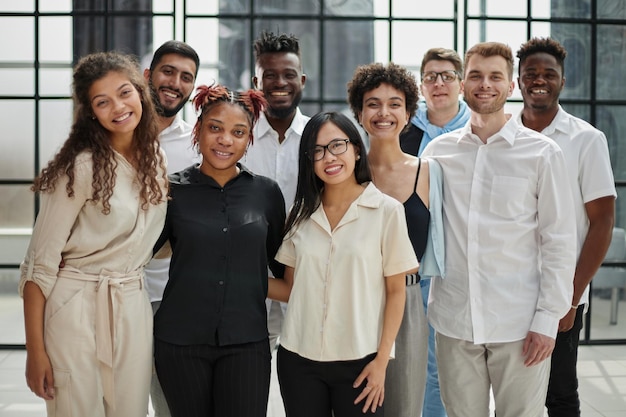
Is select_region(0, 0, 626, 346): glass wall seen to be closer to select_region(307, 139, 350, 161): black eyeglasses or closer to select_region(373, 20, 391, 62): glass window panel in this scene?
select_region(373, 20, 391, 62): glass window panel

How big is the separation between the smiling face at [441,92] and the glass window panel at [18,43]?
123 inches

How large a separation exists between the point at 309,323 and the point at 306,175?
467 mm

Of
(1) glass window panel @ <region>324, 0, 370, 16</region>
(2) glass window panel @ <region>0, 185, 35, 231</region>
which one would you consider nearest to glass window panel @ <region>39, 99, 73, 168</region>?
(2) glass window panel @ <region>0, 185, 35, 231</region>

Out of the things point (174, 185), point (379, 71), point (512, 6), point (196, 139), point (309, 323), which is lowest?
point (309, 323)

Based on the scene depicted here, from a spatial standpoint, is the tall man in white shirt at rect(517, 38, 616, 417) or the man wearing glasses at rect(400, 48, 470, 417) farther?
the man wearing glasses at rect(400, 48, 470, 417)

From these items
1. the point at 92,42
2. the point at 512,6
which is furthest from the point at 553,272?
the point at 92,42

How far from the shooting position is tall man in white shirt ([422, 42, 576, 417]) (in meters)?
2.13

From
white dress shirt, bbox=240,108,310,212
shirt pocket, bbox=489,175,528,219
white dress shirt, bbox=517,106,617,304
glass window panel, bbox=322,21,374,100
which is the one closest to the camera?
shirt pocket, bbox=489,175,528,219

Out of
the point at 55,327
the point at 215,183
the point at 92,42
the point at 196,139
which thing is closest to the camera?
the point at 55,327

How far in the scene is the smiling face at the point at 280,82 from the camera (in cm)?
279

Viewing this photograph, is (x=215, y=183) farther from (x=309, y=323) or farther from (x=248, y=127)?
(x=309, y=323)

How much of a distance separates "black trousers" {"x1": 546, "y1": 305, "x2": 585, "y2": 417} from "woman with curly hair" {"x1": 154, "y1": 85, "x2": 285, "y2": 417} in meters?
1.26

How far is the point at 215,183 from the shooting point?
2.06 metres

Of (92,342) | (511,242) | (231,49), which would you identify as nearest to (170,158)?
(92,342)
